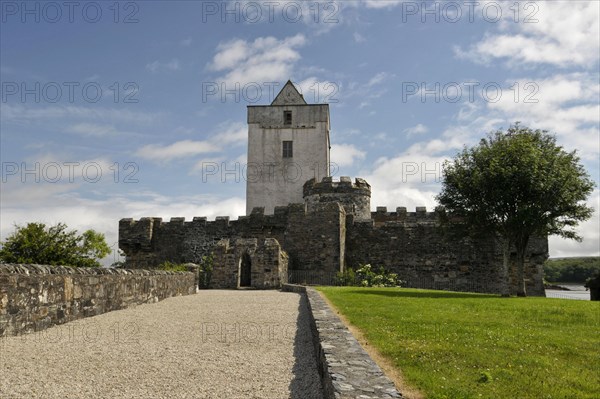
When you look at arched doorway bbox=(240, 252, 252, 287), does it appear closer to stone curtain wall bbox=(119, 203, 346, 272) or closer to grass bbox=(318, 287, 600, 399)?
stone curtain wall bbox=(119, 203, 346, 272)

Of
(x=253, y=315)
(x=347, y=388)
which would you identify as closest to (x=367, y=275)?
(x=253, y=315)

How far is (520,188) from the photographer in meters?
19.6

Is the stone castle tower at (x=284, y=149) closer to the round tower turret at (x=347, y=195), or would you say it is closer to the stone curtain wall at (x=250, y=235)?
the round tower turret at (x=347, y=195)

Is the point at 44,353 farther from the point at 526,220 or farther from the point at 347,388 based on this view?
the point at 526,220

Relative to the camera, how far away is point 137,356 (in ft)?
22.3

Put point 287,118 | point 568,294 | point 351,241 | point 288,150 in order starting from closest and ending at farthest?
point 351,241 → point 568,294 → point 288,150 → point 287,118

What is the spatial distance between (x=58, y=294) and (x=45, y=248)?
15.5m

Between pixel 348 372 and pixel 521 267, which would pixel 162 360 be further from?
pixel 521 267

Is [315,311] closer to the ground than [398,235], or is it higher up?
closer to the ground

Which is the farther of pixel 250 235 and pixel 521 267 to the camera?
pixel 250 235

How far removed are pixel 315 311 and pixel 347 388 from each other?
5.27m

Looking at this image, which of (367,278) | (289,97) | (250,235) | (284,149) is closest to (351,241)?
(367,278)

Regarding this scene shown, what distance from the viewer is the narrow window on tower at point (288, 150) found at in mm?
43156

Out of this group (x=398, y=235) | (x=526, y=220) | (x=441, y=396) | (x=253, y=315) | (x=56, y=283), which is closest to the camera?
(x=441, y=396)
